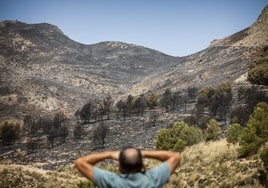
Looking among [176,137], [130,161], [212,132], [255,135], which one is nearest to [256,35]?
[212,132]

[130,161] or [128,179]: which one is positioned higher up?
[130,161]

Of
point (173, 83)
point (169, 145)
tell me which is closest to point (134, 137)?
point (169, 145)

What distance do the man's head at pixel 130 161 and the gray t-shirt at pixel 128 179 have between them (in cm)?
6

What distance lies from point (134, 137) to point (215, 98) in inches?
849

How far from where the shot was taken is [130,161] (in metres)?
3.80

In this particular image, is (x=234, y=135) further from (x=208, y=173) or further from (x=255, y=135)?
(x=208, y=173)

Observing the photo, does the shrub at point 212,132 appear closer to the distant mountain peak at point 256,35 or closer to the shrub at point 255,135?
the shrub at point 255,135

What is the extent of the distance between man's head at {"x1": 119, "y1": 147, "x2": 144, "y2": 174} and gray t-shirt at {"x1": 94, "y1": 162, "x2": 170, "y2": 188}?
6 centimetres

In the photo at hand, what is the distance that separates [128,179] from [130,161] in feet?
0.61

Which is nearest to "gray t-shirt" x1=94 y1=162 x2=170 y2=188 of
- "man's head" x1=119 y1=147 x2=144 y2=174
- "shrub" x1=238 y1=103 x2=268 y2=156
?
"man's head" x1=119 y1=147 x2=144 y2=174

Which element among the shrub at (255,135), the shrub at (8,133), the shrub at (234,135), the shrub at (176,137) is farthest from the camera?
the shrub at (8,133)

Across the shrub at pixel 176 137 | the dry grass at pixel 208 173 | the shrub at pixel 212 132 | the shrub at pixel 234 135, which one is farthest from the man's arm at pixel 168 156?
the shrub at pixel 212 132

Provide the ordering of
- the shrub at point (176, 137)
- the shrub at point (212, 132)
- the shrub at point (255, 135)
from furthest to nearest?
1. the shrub at point (212, 132)
2. the shrub at point (176, 137)
3. the shrub at point (255, 135)

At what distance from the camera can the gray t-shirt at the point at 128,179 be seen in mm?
3736
